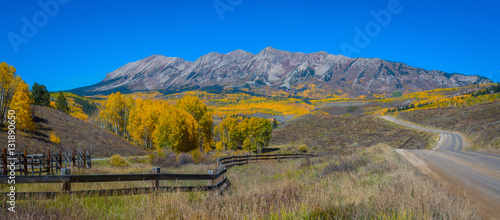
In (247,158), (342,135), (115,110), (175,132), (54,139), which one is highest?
(115,110)

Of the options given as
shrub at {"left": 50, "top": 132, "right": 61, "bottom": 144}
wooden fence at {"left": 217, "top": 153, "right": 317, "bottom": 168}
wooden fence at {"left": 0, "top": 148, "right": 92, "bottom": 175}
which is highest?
shrub at {"left": 50, "top": 132, "right": 61, "bottom": 144}

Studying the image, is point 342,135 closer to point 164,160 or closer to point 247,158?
point 247,158

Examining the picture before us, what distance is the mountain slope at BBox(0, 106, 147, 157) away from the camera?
37.0 metres

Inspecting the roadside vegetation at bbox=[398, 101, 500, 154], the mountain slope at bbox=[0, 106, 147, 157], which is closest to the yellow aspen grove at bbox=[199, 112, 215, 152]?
the mountain slope at bbox=[0, 106, 147, 157]

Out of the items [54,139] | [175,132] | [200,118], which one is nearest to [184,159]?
[175,132]

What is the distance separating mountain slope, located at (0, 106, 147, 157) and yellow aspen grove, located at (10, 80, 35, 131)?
1.34 metres

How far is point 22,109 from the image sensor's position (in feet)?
127

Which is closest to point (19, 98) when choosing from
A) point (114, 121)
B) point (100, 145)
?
point (100, 145)

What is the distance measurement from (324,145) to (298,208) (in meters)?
65.0

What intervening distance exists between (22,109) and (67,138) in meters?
7.50

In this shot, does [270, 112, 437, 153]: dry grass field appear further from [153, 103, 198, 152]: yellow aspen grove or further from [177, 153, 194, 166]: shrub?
[177, 153, 194, 166]: shrub

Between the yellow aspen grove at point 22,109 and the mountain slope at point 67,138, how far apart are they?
4.40ft

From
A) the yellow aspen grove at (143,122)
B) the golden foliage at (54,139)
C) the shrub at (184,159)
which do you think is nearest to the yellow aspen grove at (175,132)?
the shrub at (184,159)

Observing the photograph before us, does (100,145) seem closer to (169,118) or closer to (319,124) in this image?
(169,118)
